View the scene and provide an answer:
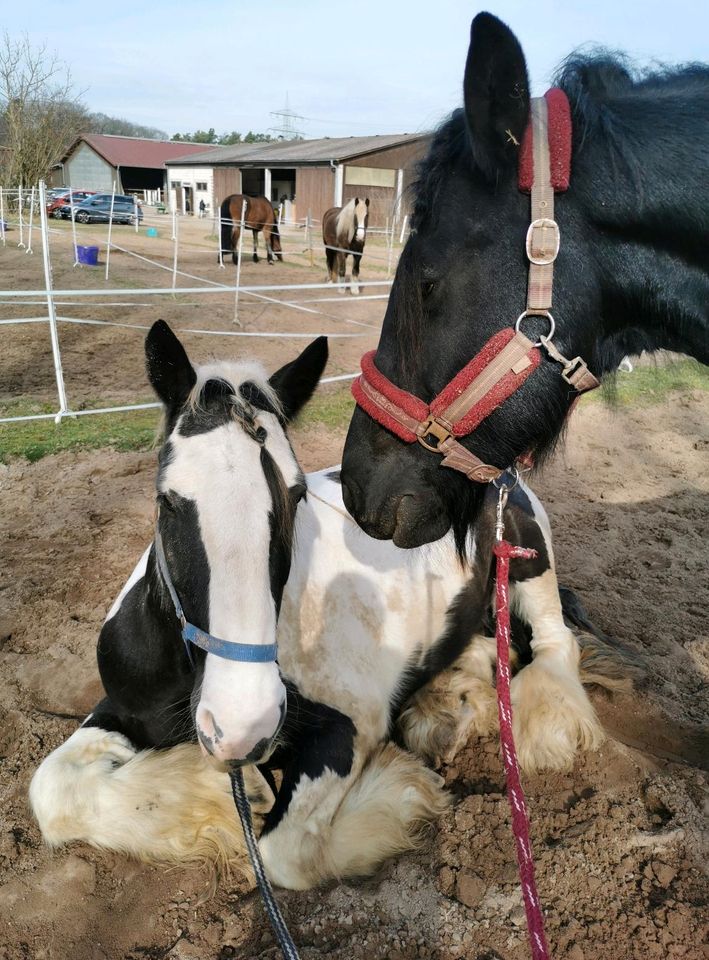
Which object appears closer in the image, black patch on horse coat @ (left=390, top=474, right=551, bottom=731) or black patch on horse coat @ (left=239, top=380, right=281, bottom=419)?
black patch on horse coat @ (left=239, top=380, right=281, bottom=419)

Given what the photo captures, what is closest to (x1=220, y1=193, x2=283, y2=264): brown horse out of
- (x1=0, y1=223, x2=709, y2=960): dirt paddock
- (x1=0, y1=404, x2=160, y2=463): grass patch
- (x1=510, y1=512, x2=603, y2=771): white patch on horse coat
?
(x1=0, y1=404, x2=160, y2=463): grass patch

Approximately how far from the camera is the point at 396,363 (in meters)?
1.61

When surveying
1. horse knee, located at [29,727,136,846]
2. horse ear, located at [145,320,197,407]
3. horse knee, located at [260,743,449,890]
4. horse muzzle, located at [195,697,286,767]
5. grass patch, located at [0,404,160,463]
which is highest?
horse ear, located at [145,320,197,407]

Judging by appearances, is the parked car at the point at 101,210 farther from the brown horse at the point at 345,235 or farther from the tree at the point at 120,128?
the tree at the point at 120,128

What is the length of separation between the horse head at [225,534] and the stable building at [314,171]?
25939 mm

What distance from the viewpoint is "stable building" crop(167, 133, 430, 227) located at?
101 ft

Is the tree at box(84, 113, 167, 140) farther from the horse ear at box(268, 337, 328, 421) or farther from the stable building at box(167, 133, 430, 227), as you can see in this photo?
the horse ear at box(268, 337, 328, 421)

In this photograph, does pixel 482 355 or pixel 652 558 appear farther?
pixel 652 558

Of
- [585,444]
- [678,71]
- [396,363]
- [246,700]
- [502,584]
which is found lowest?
[585,444]

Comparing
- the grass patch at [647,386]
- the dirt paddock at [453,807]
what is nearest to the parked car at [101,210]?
the grass patch at [647,386]

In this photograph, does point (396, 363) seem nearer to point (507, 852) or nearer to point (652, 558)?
point (507, 852)

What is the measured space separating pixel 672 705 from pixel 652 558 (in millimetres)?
1556

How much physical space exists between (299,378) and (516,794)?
1377 mm

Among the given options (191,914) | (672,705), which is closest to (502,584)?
(191,914)
